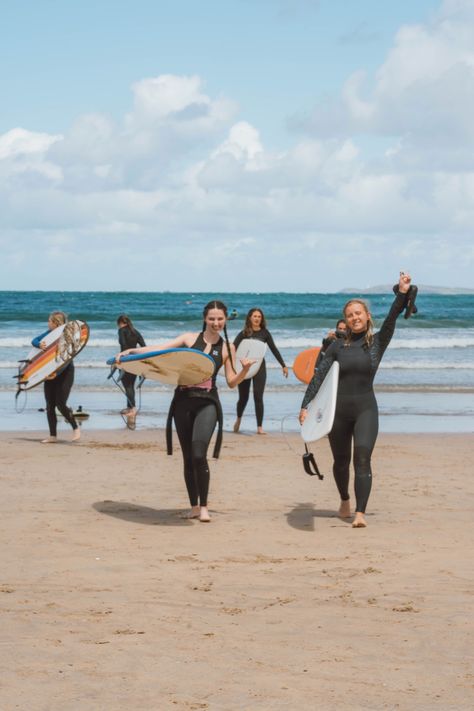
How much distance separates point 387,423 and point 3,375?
34.4 ft

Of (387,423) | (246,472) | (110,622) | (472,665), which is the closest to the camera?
(472,665)

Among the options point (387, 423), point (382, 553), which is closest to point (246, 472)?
point (382, 553)

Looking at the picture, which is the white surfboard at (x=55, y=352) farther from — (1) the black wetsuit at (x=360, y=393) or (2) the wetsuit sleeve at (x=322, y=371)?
(1) the black wetsuit at (x=360, y=393)

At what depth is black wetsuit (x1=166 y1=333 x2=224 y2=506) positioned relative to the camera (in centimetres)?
775

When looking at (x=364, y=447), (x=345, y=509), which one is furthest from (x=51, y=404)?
(x=364, y=447)

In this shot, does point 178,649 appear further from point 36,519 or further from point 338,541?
point 36,519

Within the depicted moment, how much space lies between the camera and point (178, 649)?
15.7 ft

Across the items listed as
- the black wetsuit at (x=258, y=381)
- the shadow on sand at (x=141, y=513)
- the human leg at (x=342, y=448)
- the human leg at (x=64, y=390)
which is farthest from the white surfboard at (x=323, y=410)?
the black wetsuit at (x=258, y=381)

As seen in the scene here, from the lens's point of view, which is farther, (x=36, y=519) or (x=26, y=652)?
(x=36, y=519)

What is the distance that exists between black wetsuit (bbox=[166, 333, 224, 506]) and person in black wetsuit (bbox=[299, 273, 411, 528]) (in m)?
0.71

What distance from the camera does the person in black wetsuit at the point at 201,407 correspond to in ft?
25.5

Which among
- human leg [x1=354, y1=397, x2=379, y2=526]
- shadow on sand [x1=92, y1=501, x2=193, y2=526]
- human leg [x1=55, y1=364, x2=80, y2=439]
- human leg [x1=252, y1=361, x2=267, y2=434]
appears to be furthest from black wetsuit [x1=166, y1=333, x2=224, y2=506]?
human leg [x1=252, y1=361, x2=267, y2=434]

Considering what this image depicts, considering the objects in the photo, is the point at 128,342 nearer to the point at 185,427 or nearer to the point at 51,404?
the point at 51,404

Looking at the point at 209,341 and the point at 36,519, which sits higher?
the point at 209,341
